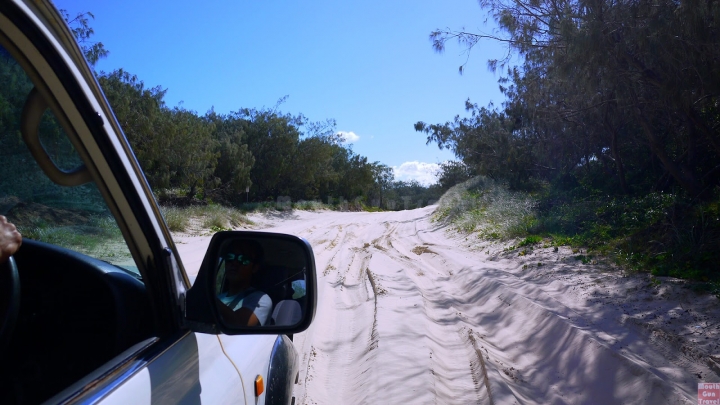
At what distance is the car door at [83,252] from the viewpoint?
135 cm

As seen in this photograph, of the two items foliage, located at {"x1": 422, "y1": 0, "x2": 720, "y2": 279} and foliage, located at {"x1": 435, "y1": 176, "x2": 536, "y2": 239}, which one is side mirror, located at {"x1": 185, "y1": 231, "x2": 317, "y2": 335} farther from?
foliage, located at {"x1": 435, "y1": 176, "x2": 536, "y2": 239}

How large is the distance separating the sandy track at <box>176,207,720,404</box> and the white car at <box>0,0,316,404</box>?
259 centimetres

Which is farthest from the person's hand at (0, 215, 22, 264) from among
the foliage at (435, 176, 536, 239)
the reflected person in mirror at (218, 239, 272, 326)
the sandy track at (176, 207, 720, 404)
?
the foliage at (435, 176, 536, 239)

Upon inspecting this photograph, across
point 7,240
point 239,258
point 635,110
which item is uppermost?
point 635,110

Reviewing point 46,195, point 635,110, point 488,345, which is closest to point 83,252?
point 46,195

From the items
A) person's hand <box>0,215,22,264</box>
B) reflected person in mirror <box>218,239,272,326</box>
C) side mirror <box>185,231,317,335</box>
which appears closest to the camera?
person's hand <box>0,215,22,264</box>

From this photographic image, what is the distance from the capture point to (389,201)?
3147 inches

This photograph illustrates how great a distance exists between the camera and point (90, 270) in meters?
1.83

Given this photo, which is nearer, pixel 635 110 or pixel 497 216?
pixel 635 110

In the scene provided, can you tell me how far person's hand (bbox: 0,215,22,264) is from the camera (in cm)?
132

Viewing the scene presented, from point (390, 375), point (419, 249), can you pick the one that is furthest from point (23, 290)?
point (419, 249)

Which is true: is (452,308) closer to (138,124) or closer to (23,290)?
(23,290)

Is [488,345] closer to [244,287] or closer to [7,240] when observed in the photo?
[244,287]

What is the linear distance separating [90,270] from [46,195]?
1.09 feet
